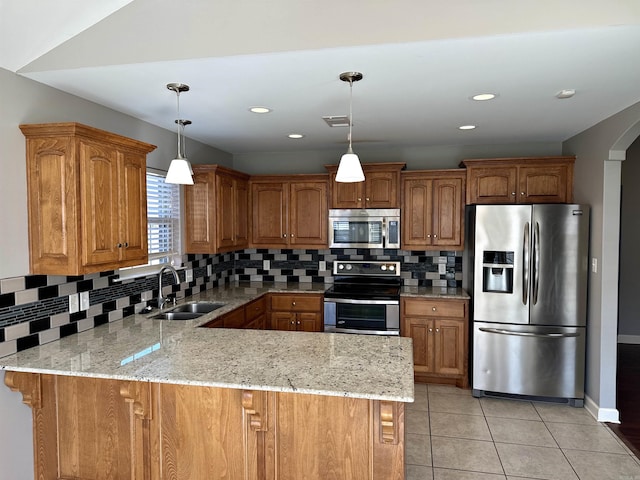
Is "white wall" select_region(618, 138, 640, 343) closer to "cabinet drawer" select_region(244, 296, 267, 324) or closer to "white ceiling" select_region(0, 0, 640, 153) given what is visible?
"white ceiling" select_region(0, 0, 640, 153)

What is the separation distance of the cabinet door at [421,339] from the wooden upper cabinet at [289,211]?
4.10ft

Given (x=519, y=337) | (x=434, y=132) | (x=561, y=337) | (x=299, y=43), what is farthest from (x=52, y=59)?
(x=561, y=337)

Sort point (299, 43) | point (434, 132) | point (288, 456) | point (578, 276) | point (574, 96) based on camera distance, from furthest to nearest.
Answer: point (434, 132), point (578, 276), point (574, 96), point (288, 456), point (299, 43)

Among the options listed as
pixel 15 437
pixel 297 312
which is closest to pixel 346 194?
pixel 297 312

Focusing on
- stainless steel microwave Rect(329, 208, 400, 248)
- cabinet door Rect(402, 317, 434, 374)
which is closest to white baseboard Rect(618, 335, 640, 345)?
cabinet door Rect(402, 317, 434, 374)

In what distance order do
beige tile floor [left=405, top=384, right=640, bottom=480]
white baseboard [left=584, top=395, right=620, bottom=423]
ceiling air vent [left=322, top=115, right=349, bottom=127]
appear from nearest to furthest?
beige tile floor [left=405, top=384, right=640, bottom=480] → ceiling air vent [left=322, top=115, right=349, bottom=127] → white baseboard [left=584, top=395, right=620, bottom=423]

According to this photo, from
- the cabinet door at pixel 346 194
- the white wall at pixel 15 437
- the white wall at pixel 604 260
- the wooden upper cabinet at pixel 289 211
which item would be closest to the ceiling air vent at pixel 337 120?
the cabinet door at pixel 346 194

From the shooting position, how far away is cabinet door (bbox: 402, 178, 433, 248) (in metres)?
4.32

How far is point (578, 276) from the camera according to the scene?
3553 millimetres

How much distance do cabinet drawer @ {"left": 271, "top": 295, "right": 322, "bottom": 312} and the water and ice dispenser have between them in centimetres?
163

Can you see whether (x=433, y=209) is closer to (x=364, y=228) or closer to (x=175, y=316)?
(x=364, y=228)

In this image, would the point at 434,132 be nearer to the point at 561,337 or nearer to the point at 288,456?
the point at 561,337

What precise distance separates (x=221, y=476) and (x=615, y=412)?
315 centimetres

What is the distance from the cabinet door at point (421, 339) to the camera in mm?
4090
